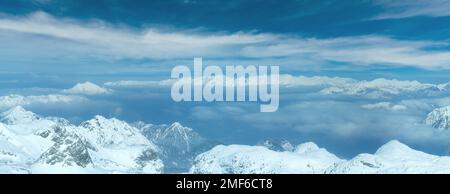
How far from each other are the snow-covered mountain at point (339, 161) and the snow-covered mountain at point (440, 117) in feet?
1.79

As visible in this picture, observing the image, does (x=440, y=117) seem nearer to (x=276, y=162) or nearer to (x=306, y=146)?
(x=306, y=146)

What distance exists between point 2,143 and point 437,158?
5591mm

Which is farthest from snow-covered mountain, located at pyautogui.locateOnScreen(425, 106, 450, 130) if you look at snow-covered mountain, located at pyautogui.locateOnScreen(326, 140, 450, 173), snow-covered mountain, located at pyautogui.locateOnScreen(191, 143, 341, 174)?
snow-covered mountain, located at pyautogui.locateOnScreen(191, 143, 341, 174)

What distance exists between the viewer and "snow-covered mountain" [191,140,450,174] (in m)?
6.74

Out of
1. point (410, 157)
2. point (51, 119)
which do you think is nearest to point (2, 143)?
point (51, 119)

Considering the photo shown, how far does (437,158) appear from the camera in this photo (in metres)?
6.94

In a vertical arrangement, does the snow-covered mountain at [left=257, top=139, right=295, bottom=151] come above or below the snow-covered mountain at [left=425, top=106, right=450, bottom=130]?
below

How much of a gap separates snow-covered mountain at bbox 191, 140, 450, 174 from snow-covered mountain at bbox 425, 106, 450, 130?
545 mm

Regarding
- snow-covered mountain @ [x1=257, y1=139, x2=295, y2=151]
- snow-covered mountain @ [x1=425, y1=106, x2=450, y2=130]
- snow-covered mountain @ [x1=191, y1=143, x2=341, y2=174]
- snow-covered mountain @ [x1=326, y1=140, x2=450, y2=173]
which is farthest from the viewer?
snow-covered mountain @ [x1=257, y1=139, x2=295, y2=151]

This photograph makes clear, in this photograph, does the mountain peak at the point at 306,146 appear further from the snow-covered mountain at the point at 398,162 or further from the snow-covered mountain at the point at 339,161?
the snow-covered mountain at the point at 398,162

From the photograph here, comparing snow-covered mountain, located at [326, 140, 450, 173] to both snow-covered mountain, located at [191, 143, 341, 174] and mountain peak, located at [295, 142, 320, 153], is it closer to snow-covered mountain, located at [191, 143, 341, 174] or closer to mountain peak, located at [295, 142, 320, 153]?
snow-covered mountain, located at [191, 143, 341, 174]

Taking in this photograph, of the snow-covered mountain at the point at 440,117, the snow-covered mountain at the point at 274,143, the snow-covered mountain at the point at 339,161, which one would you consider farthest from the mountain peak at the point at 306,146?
the snow-covered mountain at the point at 440,117

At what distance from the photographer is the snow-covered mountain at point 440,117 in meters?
7.25
